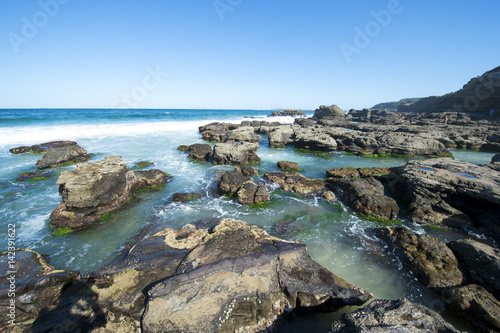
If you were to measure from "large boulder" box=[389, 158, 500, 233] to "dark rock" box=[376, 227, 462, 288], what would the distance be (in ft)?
8.12

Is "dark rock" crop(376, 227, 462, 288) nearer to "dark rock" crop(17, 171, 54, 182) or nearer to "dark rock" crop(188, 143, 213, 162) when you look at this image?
"dark rock" crop(188, 143, 213, 162)

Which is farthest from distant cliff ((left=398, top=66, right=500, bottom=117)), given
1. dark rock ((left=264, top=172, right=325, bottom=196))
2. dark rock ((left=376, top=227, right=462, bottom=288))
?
dark rock ((left=376, top=227, right=462, bottom=288))

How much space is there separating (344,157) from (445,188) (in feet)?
29.1

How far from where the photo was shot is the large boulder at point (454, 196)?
6609 mm

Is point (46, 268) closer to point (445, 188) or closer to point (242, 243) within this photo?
point (242, 243)

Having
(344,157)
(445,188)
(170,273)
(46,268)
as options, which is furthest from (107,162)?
(344,157)

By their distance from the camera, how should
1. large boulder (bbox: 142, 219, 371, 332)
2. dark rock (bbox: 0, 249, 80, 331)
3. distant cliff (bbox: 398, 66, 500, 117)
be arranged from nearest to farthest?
large boulder (bbox: 142, 219, 371, 332) → dark rock (bbox: 0, 249, 80, 331) → distant cliff (bbox: 398, 66, 500, 117)

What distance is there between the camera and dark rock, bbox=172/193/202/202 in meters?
8.04

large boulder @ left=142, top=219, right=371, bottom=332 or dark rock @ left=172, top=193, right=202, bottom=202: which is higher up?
large boulder @ left=142, top=219, right=371, bottom=332

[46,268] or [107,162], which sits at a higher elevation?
[107,162]

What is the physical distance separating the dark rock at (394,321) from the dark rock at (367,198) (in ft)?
16.3

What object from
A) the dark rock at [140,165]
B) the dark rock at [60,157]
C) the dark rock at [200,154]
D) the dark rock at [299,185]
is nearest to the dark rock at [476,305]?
the dark rock at [299,185]

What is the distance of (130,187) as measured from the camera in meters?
8.51

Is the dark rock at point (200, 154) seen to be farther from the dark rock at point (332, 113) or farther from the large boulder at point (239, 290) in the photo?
the dark rock at point (332, 113)
